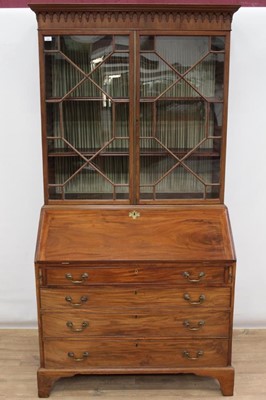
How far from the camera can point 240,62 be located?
2.60 m

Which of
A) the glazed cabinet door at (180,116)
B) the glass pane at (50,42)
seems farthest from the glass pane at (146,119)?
the glass pane at (50,42)

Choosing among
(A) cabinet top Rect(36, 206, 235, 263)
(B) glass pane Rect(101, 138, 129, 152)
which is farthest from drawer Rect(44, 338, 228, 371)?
(B) glass pane Rect(101, 138, 129, 152)

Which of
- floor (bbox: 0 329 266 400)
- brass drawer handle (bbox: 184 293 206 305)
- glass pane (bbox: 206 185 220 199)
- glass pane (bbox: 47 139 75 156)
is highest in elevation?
glass pane (bbox: 47 139 75 156)

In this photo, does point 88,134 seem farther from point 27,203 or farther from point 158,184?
point 27,203

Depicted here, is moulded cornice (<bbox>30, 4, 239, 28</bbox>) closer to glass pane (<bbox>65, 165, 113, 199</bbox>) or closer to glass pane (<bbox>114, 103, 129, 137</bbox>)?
glass pane (<bbox>114, 103, 129, 137</bbox>)

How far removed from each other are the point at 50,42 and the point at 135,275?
110cm

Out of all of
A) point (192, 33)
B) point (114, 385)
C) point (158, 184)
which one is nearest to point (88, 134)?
point (158, 184)

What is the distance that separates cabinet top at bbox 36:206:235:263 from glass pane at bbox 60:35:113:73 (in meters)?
0.67

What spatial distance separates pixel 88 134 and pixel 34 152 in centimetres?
53

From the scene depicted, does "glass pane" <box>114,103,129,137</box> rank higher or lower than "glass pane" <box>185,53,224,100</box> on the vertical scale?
lower

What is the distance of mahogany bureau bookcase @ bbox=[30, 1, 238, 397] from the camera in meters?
2.15

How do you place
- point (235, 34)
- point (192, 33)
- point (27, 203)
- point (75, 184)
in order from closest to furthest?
point (192, 33)
point (75, 184)
point (235, 34)
point (27, 203)

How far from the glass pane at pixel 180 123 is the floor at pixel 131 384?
3.75 feet

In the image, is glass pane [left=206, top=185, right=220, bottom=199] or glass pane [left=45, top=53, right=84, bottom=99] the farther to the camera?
glass pane [left=206, top=185, right=220, bottom=199]
